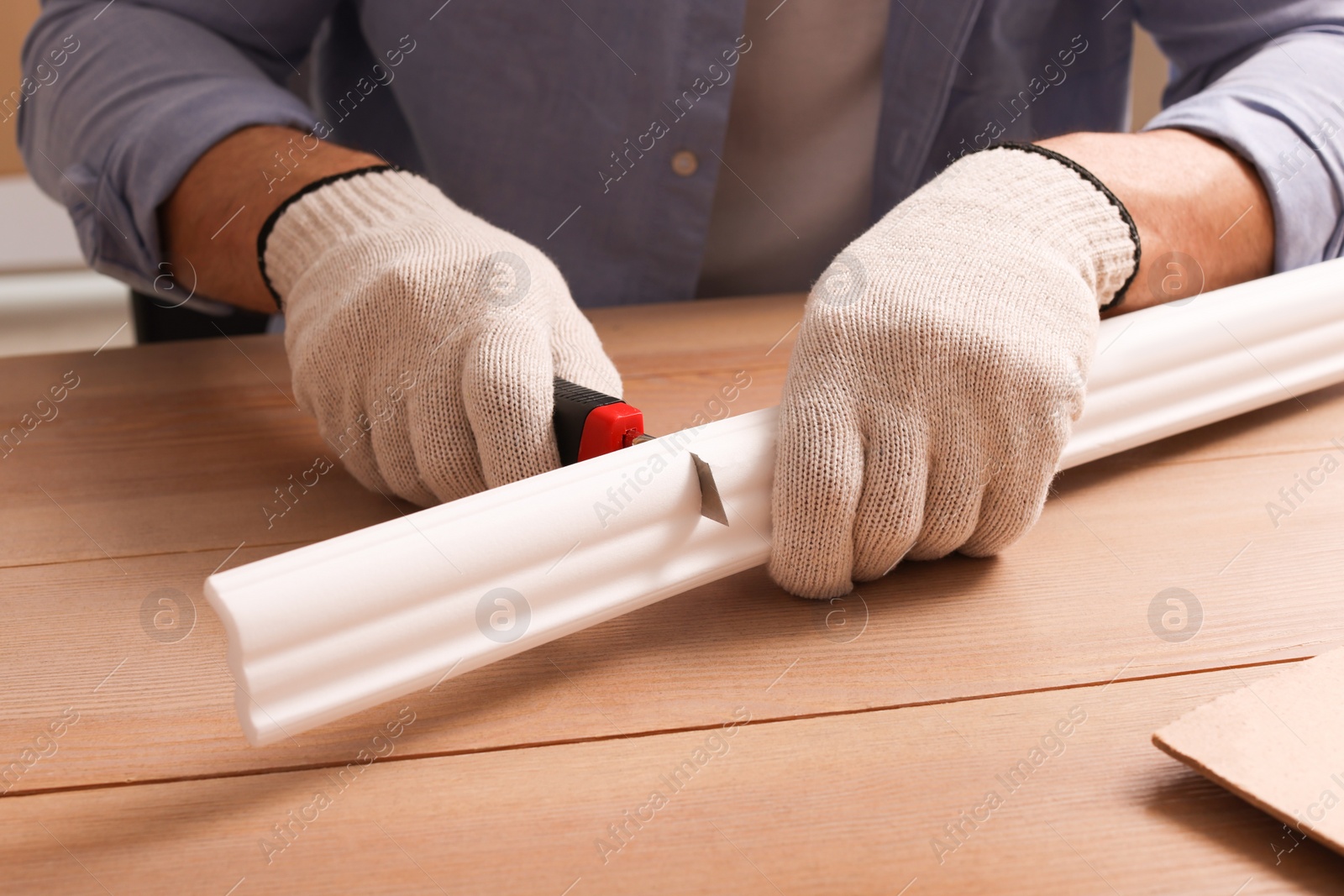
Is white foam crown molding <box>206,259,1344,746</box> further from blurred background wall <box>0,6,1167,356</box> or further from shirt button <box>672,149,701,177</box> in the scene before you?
blurred background wall <box>0,6,1167,356</box>

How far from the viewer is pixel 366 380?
0.64 m

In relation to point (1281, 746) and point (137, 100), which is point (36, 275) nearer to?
point (137, 100)

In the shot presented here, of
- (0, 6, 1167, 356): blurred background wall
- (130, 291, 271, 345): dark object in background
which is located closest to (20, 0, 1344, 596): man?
(130, 291, 271, 345): dark object in background

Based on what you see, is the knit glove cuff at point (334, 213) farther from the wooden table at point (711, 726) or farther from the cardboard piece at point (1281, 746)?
the cardboard piece at point (1281, 746)

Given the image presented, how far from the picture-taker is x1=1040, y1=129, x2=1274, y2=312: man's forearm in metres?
0.74

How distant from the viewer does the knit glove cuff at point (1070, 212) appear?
25.7 inches

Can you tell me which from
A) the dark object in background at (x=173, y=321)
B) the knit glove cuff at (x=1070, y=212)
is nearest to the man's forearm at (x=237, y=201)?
the dark object in background at (x=173, y=321)

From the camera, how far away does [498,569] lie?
1.54ft

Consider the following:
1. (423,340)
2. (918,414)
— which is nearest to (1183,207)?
(918,414)

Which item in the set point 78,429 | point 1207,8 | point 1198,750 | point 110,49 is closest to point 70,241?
point 110,49

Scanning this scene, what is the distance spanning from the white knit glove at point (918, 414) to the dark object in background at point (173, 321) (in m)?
0.76

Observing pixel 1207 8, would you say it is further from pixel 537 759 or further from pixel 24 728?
pixel 24 728

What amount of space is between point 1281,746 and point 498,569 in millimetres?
355

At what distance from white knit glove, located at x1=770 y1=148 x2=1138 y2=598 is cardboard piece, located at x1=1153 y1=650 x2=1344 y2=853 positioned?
0.52 ft
